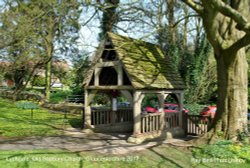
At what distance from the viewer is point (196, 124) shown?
13.2 meters

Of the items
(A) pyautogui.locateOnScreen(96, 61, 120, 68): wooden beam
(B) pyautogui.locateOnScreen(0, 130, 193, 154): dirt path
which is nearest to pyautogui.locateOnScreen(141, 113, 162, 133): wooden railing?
(B) pyautogui.locateOnScreen(0, 130, 193, 154): dirt path

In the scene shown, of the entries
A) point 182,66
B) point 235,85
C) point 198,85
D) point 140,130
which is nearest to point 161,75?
point 140,130

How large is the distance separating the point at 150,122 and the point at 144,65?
265 centimetres

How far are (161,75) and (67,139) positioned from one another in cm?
530

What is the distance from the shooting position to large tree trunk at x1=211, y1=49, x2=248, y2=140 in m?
9.97

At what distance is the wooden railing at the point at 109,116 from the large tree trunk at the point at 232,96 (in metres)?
6.24

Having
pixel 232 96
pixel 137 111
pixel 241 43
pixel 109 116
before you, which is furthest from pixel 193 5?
pixel 109 116

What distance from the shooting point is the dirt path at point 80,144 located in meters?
9.71

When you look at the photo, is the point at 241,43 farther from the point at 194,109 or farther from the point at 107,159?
the point at 194,109

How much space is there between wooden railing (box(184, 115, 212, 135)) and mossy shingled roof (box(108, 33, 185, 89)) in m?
1.67

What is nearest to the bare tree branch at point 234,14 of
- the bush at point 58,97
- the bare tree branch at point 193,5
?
the bare tree branch at point 193,5

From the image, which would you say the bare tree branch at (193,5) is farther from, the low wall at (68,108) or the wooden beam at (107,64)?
the low wall at (68,108)

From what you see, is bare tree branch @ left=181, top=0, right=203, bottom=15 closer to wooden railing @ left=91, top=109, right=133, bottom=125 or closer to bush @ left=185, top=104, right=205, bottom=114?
wooden railing @ left=91, top=109, right=133, bottom=125

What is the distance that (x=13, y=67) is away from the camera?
25.1 meters
